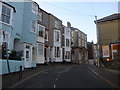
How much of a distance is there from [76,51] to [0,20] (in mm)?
38131

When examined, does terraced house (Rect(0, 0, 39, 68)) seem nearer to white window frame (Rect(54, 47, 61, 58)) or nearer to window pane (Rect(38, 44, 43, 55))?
window pane (Rect(38, 44, 43, 55))

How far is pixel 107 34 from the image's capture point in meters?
30.1

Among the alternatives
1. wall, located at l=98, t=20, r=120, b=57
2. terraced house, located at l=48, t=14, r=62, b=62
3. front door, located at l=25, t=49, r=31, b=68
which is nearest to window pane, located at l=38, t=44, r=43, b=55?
terraced house, located at l=48, t=14, r=62, b=62

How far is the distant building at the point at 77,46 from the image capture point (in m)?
53.7

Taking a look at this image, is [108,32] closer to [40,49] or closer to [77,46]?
[40,49]

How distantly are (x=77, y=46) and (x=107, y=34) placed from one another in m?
26.2

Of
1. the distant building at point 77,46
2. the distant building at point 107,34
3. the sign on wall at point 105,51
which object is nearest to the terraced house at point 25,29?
the distant building at point 107,34

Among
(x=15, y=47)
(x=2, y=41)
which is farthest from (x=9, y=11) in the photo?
A: (x=15, y=47)

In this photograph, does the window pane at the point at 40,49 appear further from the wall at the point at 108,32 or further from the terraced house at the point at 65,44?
the terraced house at the point at 65,44

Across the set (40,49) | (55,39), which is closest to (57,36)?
(55,39)

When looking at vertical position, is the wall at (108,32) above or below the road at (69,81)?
above

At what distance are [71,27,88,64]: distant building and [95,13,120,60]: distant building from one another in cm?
2218

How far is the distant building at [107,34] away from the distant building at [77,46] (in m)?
22.2

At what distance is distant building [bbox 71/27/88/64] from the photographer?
53.7 meters
